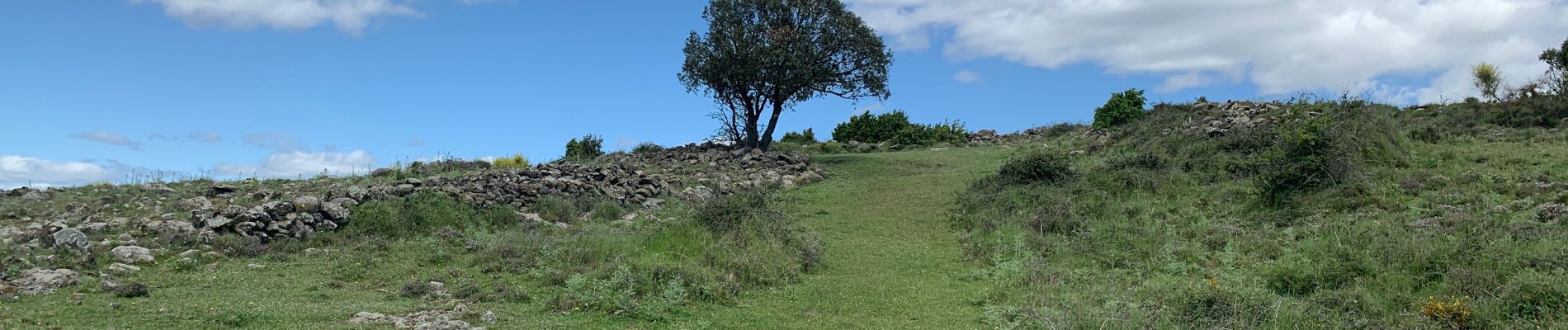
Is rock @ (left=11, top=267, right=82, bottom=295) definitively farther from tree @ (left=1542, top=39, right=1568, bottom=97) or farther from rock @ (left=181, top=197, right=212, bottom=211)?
tree @ (left=1542, top=39, right=1568, bottom=97)

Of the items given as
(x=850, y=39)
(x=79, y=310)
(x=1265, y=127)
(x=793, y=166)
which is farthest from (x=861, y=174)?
(x=79, y=310)

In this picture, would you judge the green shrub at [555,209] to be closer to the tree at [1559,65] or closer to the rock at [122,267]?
the rock at [122,267]

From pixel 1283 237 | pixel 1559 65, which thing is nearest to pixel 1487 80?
pixel 1559 65

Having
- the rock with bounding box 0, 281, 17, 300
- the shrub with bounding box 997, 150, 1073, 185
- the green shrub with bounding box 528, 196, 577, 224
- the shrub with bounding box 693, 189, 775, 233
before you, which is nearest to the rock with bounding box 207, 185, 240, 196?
the green shrub with bounding box 528, 196, 577, 224

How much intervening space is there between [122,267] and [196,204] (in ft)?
14.7

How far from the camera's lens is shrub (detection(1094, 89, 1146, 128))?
31.2 m

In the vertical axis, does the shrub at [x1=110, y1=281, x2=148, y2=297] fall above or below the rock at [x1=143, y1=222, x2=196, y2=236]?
below

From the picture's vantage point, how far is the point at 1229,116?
79.3 ft

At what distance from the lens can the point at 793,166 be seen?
2464cm

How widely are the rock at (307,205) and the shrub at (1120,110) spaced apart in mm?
23852

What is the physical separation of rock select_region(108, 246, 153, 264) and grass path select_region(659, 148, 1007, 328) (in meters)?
7.74

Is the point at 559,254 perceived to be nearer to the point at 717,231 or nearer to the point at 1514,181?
the point at 717,231

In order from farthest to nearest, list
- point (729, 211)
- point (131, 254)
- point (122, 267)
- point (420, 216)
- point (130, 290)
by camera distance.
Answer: point (420, 216), point (729, 211), point (131, 254), point (122, 267), point (130, 290)

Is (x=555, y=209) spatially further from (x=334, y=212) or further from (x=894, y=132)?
(x=894, y=132)
